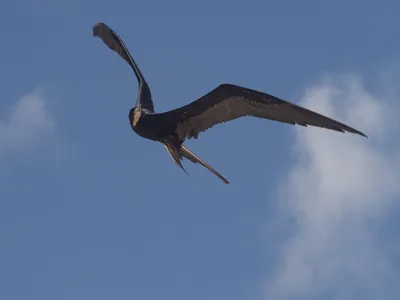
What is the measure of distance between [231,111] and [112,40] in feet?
16.2

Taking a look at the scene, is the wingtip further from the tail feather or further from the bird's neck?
the tail feather

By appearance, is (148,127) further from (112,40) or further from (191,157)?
(112,40)

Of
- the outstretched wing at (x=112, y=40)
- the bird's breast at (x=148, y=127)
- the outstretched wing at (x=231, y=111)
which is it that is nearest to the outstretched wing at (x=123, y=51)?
the outstretched wing at (x=112, y=40)

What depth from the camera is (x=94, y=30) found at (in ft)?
68.8

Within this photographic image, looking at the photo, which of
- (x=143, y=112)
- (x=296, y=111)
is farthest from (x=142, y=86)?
(x=296, y=111)

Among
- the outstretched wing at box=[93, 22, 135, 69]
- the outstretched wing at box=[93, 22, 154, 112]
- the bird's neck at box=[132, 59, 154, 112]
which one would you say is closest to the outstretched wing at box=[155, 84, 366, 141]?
the bird's neck at box=[132, 59, 154, 112]

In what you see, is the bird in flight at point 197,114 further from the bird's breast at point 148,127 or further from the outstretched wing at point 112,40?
the outstretched wing at point 112,40

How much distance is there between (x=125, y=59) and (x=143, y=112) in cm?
282

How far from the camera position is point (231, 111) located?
16922 mm

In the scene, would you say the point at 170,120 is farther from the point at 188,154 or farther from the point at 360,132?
the point at 360,132

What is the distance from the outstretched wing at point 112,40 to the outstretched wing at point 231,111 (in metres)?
2.78

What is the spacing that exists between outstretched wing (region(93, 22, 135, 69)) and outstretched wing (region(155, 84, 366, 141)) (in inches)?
109

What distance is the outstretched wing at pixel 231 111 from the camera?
1526 cm

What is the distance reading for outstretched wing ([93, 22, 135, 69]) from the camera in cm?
1997
